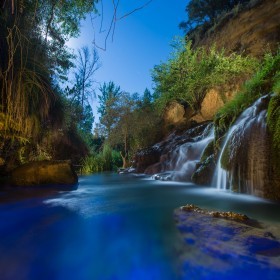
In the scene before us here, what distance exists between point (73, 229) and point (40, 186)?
154 inches

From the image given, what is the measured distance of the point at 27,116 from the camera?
5.35 meters

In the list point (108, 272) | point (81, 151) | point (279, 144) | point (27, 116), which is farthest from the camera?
point (81, 151)

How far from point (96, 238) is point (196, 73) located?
12106 millimetres

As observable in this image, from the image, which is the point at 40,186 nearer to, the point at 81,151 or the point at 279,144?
the point at 279,144

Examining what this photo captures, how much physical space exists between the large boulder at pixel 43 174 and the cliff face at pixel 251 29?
11.6 meters

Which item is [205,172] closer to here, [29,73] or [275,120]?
[275,120]

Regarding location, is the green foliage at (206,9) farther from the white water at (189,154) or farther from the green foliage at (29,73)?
the green foliage at (29,73)

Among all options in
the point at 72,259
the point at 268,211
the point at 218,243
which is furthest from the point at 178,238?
the point at 268,211

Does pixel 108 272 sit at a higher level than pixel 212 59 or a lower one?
lower

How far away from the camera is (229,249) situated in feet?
5.69

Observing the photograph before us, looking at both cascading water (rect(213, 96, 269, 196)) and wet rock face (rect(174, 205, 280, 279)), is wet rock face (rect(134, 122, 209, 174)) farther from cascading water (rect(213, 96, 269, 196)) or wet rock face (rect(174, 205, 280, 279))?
wet rock face (rect(174, 205, 280, 279))

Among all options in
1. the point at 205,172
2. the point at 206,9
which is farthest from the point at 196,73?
the point at 206,9

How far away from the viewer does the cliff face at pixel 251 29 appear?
43.9ft

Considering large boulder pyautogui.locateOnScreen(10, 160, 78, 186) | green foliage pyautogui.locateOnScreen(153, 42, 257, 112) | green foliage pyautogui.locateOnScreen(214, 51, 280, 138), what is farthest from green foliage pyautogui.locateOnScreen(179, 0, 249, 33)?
large boulder pyautogui.locateOnScreen(10, 160, 78, 186)
